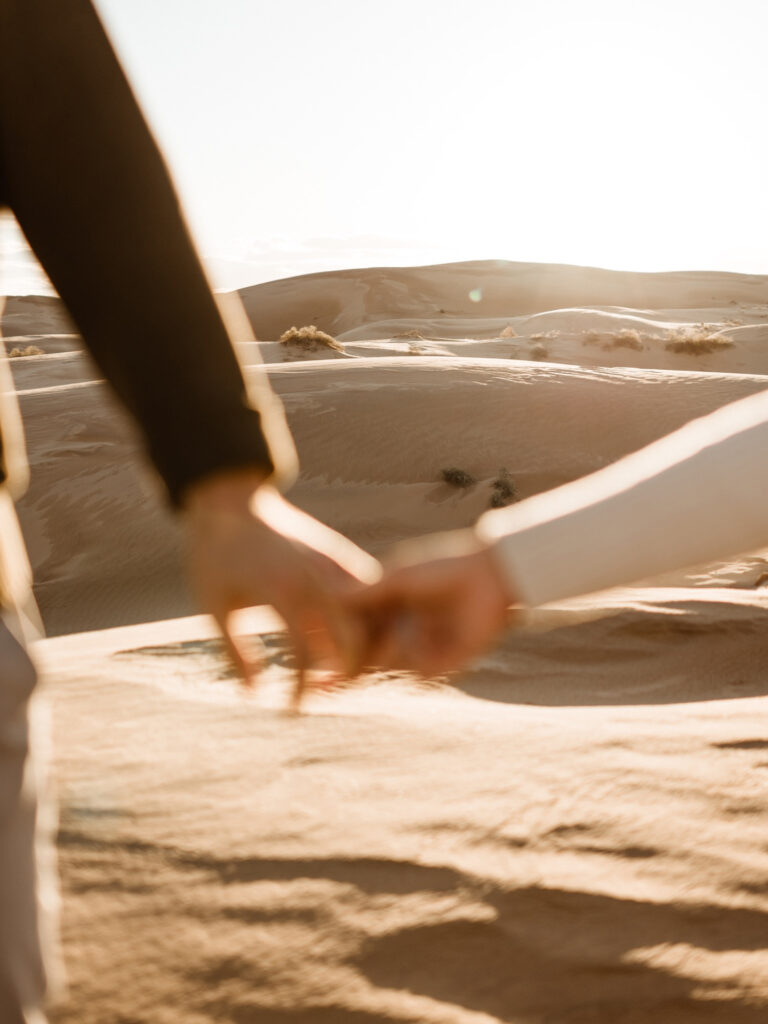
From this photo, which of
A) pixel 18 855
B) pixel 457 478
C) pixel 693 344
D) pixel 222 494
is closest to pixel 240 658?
pixel 222 494

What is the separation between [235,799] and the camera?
225 centimetres

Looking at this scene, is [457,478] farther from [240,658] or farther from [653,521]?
[653,521]

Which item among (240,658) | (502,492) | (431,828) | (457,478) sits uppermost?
(240,658)

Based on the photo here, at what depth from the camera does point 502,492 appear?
1077cm

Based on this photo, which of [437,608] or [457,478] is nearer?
[437,608]

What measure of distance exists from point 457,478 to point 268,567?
1028 centimetres

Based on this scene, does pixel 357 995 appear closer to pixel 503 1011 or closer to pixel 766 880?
pixel 503 1011

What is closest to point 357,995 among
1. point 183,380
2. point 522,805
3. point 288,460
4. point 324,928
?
point 324,928

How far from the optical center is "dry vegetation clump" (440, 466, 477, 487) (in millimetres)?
11141

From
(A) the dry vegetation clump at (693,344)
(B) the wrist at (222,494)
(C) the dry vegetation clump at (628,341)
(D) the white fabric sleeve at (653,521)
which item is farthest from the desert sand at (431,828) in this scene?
(A) the dry vegetation clump at (693,344)

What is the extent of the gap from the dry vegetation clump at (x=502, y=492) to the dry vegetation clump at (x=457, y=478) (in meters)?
0.31

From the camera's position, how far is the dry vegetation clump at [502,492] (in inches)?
418

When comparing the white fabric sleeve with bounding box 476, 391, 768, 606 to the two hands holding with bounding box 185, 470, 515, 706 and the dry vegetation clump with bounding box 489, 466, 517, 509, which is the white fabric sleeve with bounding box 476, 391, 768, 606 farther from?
the dry vegetation clump with bounding box 489, 466, 517, 509

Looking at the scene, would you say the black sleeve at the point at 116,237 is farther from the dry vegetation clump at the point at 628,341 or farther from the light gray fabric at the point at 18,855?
the dry vegetation clump at the point at 628,341
